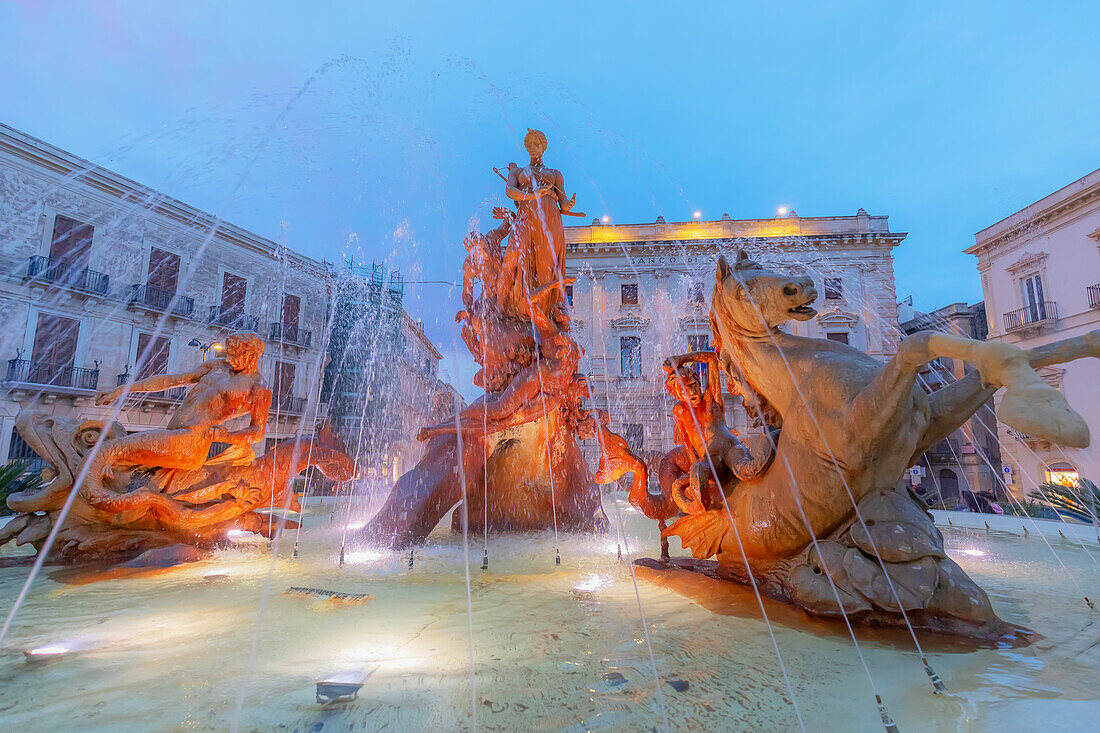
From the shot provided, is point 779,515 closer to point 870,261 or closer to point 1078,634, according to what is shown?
point 1078,634

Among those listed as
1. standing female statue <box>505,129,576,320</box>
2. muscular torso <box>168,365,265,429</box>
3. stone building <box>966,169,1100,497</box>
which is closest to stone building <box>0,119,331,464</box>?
muscular torso <box>168,365,265,429</box>

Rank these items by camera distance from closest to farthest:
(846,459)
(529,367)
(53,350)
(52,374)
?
(846,459) → (529,367) → (52,374) → (53,350)

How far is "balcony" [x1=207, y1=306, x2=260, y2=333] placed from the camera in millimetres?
20281

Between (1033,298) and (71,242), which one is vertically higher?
(71,242)

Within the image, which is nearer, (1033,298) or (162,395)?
(162,395)

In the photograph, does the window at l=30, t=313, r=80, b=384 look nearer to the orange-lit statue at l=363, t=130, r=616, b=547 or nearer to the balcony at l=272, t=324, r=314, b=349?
the balcony at l=272, t=324, r=314, b=349

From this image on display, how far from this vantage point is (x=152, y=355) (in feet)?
61.2

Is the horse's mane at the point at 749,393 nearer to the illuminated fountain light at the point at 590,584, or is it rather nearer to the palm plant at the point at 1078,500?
the illuminated fountain light at the point at 590,584

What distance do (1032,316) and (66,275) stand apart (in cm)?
3444

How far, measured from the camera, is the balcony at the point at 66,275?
16073 millimetres

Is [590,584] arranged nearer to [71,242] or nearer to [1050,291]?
[71,242]

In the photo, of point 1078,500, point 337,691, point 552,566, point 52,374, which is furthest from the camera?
point 52,374

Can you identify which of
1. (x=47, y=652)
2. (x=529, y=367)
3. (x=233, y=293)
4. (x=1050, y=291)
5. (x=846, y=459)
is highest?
(x=233, y=293)

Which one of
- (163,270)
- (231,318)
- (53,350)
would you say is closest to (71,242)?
(163,270)
